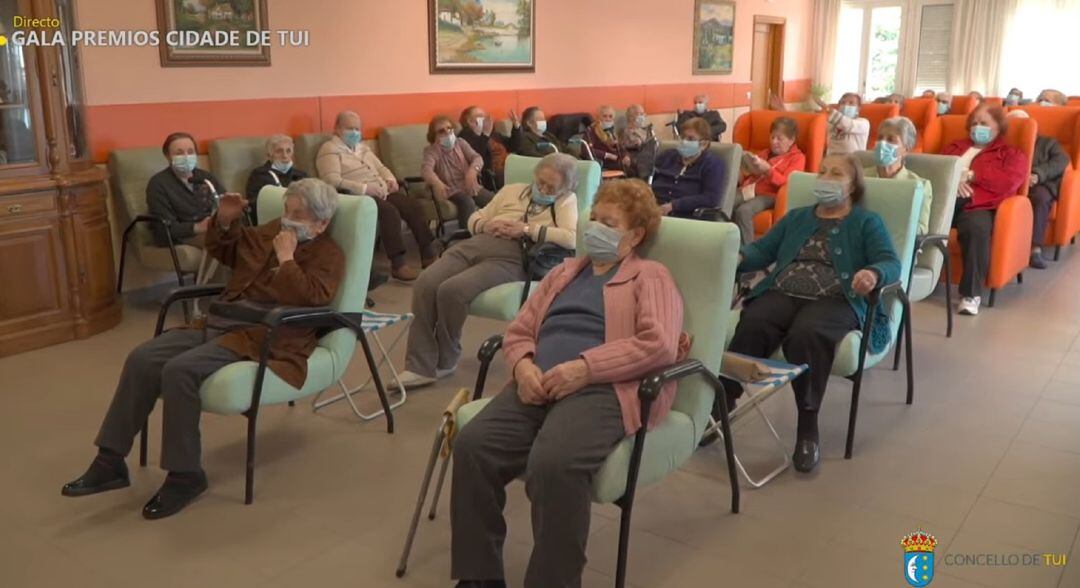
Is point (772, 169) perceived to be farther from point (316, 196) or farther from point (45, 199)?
point (45, 199)

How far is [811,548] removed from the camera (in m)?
2.87

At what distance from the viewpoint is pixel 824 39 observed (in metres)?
14.6

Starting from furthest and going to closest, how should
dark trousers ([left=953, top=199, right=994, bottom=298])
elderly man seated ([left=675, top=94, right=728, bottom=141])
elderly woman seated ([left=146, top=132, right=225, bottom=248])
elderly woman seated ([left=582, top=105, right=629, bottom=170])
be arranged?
1. elderly man seated ([left=675, top=94, right=728, bottom=141])
2. elderly woman seated ([left=582, top=105, right=629, bottom=170])
3. dark trousers ([left=953, top=199, right=994, bottom=298])
4. elderly woman seated ([left=146, top=132, right=225, bottom=248])

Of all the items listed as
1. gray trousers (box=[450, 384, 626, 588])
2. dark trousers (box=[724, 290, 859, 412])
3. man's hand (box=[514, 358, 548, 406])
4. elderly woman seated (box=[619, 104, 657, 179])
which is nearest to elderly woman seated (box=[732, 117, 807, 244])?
elderly woman seated (box=[619, 104, 657, 179])

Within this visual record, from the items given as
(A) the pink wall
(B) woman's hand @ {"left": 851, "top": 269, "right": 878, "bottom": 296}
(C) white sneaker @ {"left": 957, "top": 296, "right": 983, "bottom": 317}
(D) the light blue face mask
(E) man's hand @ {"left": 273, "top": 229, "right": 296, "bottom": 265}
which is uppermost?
(A) the pink wall

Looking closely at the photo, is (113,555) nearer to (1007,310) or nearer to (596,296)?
(596,296)

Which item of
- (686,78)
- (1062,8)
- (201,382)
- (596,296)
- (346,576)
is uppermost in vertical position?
(1062,8)

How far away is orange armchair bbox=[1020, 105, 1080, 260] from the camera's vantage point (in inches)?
259

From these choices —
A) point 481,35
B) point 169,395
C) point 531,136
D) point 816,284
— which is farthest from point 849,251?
point 481,35

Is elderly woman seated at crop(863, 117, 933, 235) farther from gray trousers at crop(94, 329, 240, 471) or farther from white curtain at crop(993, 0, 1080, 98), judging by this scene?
white curtain at crop(993, 0, 1080, 98)

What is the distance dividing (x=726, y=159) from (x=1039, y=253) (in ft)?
9.32

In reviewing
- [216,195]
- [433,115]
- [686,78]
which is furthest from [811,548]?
[686,78]

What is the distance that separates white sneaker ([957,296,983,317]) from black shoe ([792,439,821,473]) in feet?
8.59

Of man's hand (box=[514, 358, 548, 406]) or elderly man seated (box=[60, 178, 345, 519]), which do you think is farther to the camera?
elderly man seated (box=[60, 178, 345, 519])
